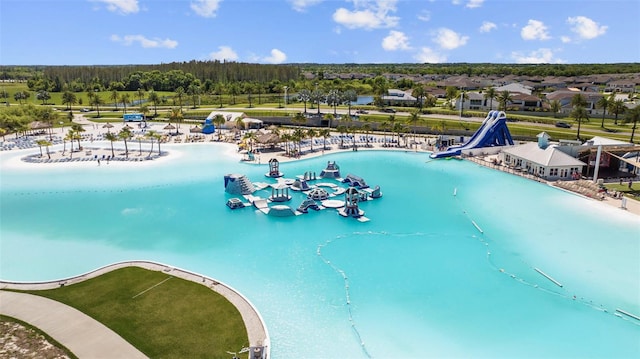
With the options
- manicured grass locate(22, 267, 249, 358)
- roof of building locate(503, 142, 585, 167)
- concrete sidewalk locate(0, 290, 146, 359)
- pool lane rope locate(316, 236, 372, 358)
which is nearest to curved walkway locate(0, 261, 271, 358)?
concrete sidewalk locate(0, 290, 146, 359)

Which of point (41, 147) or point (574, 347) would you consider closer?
point (574, 347)

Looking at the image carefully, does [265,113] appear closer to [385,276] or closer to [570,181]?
[570,181]

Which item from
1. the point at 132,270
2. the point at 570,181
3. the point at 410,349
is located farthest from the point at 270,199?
the point at 570,181

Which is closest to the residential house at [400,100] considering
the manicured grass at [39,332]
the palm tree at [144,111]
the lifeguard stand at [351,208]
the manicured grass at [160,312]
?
the palm tree at [144,111]

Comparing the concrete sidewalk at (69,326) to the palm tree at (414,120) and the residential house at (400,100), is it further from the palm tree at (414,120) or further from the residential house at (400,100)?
the residential house at (400,100)

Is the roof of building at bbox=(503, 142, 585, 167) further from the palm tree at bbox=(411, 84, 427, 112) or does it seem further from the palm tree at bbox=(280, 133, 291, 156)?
the palm tree at bbox=(411, 84, 427, 112)

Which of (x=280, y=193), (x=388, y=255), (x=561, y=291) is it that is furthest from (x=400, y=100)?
(x=561, y=291)
